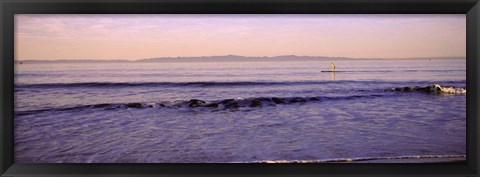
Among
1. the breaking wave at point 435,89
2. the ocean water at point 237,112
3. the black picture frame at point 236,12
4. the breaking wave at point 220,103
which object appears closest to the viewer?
the black picture frame at point 236,12

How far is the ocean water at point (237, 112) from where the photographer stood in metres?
2.15

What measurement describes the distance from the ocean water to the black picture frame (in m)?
0.13

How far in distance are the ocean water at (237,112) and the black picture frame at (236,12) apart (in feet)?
0.42

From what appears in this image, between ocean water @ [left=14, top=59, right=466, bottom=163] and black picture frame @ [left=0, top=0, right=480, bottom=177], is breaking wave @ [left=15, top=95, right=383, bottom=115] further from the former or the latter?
black picture frame @ [left=0, top=0, right=480, bottom=177]

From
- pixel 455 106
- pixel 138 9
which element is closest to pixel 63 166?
pixel 138 9

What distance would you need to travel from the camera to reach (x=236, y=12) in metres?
1.74

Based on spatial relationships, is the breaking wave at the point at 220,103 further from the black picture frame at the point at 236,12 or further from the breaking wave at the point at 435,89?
the black picture frame at the point at 236,12

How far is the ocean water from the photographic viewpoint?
2146mm

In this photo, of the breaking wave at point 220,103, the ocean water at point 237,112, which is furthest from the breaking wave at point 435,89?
the breaking wave at point 220,103

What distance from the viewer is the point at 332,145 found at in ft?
7.38

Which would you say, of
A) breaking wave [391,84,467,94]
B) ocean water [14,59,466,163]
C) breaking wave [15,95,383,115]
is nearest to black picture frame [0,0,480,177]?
ocean water [14,59,466,163]

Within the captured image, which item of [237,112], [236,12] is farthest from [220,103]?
[236,12]

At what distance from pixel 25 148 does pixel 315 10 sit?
5.36ft

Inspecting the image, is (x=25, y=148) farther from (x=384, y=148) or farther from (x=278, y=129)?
(x=384, y=148)
